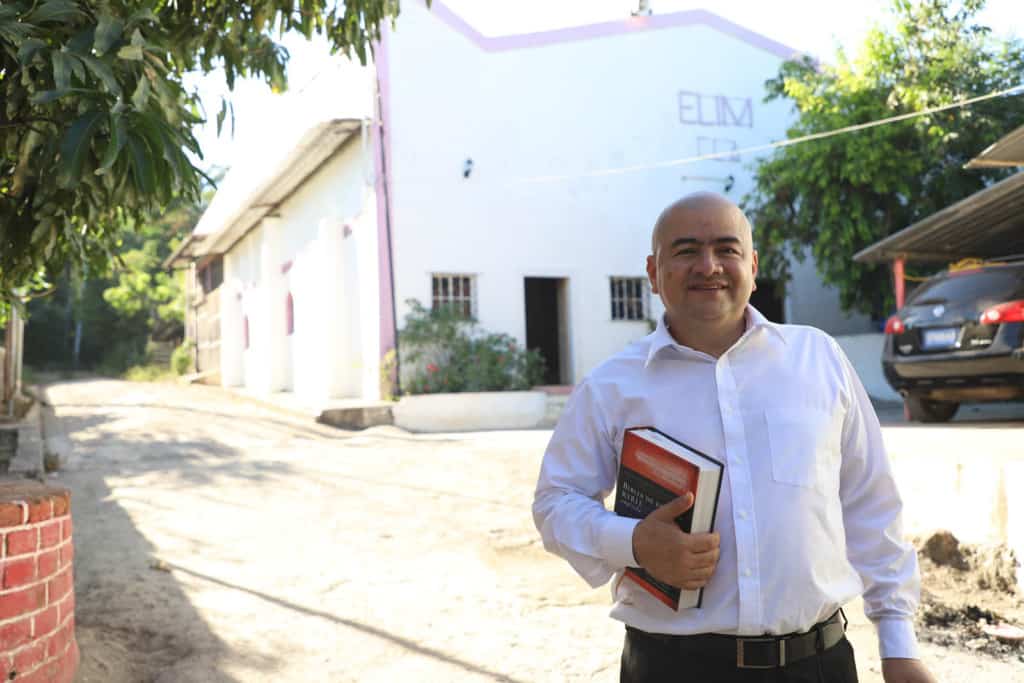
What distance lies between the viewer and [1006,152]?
7938mm

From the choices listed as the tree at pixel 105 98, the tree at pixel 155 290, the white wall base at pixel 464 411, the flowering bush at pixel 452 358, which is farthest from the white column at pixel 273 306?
the tree at pixel 105 98

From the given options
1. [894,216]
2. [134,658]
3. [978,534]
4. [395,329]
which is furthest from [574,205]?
[134,658]

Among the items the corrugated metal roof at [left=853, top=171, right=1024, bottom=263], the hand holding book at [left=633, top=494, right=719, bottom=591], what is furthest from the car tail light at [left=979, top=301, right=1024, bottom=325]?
the hand holding book at [left=633, top=494, right=719, bottom=591]

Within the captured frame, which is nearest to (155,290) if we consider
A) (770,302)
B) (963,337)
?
(770,302)

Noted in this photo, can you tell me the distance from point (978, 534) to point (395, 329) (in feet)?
33.4

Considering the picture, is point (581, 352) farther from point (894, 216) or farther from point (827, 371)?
point (827, 371)

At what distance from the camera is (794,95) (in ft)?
47.3

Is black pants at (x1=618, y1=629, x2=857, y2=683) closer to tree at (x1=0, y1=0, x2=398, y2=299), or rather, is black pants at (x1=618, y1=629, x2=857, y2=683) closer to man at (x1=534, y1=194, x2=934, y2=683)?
man at (x1=534, y1=194, x2=934, y2=683)

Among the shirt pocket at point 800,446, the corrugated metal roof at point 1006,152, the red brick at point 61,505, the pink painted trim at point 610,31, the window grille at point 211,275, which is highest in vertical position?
the pink painted trim at point 610,31

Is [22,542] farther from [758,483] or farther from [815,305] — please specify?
[815,305]

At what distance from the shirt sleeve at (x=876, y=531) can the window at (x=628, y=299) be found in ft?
46.0

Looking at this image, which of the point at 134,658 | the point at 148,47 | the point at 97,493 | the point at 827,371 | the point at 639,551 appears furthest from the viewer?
the point at 97,493

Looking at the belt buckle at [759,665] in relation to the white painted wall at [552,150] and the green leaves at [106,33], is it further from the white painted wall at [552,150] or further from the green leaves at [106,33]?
the white painted wall at [552,150]

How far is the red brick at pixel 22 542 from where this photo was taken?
117 inches
